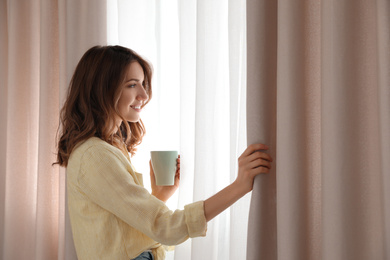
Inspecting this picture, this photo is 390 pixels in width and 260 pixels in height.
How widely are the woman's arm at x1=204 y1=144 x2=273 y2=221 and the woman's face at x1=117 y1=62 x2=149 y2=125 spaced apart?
42 centimetres

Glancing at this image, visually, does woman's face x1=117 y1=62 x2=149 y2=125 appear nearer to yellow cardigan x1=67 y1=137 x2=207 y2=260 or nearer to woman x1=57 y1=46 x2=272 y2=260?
woman x1=57 y1=46 x2=272 y2=260

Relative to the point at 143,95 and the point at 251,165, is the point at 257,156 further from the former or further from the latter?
the point at 143,95

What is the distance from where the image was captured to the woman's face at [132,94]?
1417 mm

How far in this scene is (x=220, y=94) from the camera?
4.75ft

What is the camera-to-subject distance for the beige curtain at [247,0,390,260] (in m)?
1.07

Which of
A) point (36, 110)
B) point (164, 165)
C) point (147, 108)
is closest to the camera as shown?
point (164, 165)

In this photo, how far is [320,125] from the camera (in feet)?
3.92

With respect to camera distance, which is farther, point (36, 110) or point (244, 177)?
point (36, 110)

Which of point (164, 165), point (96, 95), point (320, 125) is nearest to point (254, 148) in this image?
point (320, 125)

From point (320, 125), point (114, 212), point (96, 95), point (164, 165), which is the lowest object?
point (114, 212)

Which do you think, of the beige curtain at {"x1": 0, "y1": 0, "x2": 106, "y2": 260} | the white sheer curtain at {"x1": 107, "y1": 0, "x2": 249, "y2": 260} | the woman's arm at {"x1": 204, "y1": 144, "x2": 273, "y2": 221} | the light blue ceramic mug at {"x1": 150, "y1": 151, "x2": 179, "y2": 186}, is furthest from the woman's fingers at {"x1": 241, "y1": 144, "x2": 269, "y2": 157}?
the beige curtain at {"x1": 0, "y1": 0, "x2": 106, "y2": 260}

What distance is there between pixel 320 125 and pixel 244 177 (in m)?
0.25

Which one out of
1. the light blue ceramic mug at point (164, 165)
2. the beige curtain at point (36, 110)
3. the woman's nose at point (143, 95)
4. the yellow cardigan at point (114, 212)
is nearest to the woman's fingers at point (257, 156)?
the yellow cardigan at point (114, 212)

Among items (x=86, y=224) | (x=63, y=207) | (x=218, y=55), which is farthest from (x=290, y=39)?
(x=63, y=207)
